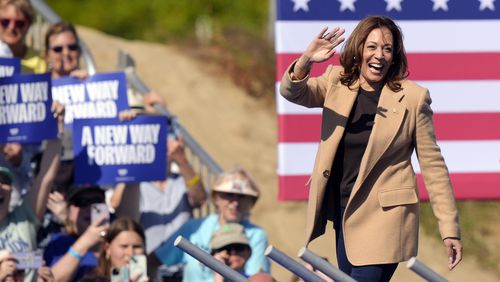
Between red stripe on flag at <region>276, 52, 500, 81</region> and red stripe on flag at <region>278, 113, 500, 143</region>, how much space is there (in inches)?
9.8

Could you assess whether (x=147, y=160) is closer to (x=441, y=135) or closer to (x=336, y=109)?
(x=441, y=135)

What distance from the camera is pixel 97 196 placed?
9234mm

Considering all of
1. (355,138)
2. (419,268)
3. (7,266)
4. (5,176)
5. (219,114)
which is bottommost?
(219,114)

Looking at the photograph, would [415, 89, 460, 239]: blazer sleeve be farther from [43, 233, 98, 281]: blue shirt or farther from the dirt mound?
the dirt mound

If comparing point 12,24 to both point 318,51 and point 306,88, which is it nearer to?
point 306,88

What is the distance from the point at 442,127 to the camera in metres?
8.91

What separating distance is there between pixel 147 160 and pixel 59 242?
2.57 ft

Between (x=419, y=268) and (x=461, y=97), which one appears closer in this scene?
(x=419, y=268)

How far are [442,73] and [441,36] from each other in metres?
0.23

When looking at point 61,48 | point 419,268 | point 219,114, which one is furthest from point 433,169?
point 219,114

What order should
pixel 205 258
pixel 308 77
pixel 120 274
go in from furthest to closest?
pixel 120 274 → pixel 308 77 → pixel 205 258

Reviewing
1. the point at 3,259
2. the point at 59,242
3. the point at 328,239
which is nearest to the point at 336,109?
the point at 3,259

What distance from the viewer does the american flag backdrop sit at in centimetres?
882

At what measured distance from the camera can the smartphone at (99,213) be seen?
8898 mm
